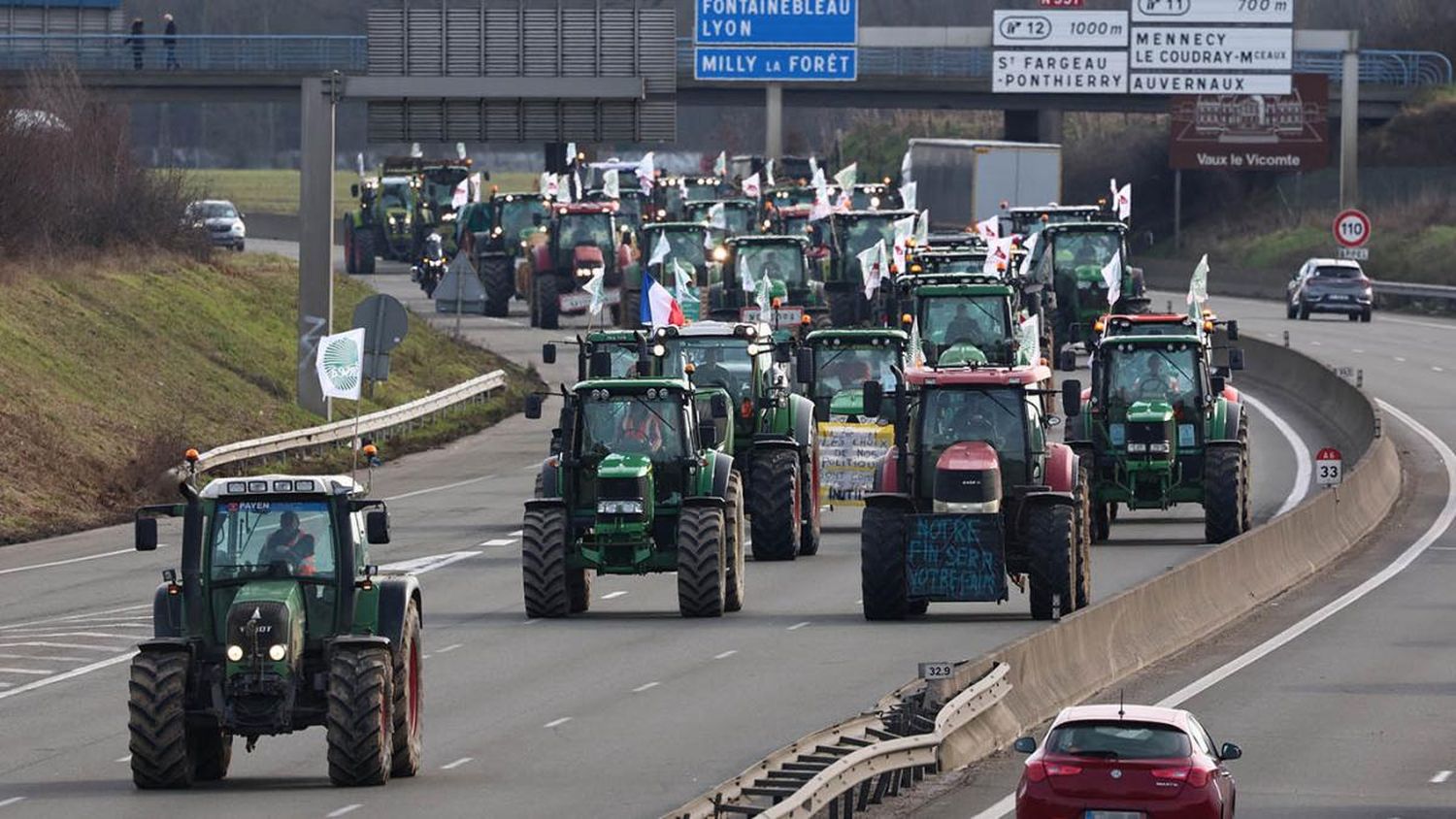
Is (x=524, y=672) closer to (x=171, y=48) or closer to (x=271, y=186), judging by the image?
(x=171, y=48)

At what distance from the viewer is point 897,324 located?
46.2m

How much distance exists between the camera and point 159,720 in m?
19.1

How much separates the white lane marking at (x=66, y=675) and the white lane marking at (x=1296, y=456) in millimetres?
16055

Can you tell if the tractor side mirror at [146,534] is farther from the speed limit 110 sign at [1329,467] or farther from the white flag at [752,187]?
the white flag at [752,187]

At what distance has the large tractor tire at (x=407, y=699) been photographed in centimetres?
1977

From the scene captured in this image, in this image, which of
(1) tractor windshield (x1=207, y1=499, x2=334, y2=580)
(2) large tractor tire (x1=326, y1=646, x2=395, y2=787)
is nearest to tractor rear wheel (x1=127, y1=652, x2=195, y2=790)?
(1) tractor windshield (x1=207, y1=499, x2=334, y2=580)

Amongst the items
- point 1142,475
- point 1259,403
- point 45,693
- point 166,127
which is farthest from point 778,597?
point 166,127

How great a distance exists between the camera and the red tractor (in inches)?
1080

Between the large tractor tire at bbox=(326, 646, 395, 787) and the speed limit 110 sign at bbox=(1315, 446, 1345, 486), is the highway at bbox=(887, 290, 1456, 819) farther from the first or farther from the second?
the large tractor tire at bbox=(326, 646, 395, 787)

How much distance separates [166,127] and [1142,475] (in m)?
133

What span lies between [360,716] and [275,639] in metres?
0.73

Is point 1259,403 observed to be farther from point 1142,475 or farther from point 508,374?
point 1142,475

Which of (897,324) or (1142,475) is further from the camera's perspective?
(897,324)

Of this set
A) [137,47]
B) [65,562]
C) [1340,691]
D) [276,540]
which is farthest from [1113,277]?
[137,47]
